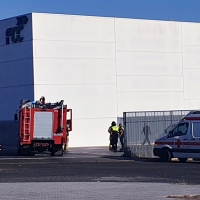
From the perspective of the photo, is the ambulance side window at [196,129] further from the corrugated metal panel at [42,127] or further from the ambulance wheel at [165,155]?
the corrugated metal panel at [42,127]

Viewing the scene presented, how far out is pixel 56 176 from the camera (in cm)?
2300

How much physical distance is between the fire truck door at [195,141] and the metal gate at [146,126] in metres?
4.97

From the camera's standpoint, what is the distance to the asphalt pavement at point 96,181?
1700 centimetres

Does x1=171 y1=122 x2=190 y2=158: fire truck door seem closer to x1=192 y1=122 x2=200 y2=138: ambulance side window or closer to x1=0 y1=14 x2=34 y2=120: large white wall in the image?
x1=192 y1=122 x2=200 y2=138: ambulance side window

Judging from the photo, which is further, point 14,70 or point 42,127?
point 14,70

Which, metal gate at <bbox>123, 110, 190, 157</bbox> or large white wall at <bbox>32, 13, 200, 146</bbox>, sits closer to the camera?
metal gate at <bbox>123, 110, 190, 157</bbox>

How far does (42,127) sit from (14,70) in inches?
468

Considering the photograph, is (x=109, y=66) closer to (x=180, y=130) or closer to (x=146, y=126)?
(x=146, y=126)

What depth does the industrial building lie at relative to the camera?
4594 centimetres

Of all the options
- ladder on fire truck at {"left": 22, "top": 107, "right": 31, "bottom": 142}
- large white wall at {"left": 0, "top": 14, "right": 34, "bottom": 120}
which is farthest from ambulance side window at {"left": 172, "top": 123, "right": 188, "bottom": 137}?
large white wall at {"left": 0, "top": 14, "right": 34, "bottom": 120}

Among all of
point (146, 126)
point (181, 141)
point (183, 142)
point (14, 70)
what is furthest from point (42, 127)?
point (14, 70)

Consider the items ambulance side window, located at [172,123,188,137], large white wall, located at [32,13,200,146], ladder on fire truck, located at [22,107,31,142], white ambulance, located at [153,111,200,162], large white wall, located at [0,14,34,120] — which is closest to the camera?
white ambulance, located at [153,111,200,162]

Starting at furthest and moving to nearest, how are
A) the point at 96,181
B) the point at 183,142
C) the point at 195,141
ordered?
the point at 183,142, the point at 195,141, the point at 96,181

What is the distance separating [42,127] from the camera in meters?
36.4
